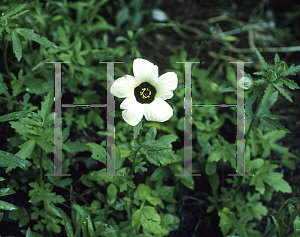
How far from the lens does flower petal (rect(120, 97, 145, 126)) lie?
4.71 ft

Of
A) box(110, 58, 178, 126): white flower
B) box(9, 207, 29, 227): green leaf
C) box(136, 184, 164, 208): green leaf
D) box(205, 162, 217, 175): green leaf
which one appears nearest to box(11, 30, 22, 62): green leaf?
box(110, 58, 178, 126): white flower

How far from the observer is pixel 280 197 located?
2.35 meters

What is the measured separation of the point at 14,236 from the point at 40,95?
1.03 metres

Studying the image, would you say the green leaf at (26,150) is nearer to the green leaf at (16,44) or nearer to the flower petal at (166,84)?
the green leaf at (16,44)

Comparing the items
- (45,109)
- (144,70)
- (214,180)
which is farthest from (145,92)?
(214,180)

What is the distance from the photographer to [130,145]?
217cm

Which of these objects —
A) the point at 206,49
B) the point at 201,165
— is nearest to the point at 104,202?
the point at 201,165

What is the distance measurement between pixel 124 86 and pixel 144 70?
0.43ft

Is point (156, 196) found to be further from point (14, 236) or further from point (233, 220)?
point (14, 236)

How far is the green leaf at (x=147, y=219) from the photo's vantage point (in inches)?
72.0

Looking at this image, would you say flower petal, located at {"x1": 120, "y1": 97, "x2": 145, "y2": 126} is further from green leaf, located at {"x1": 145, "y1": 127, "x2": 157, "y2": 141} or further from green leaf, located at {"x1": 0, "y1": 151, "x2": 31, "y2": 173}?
green leaf, located at {"x1": 0, "y1": 151, "x2": 31, "y2": 173}

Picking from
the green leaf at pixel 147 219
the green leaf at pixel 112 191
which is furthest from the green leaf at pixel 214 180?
the green leaf at pixel 112 191

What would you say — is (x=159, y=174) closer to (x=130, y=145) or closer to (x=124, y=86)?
(x=130, y=145)

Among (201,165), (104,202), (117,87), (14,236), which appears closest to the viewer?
(117,87)
